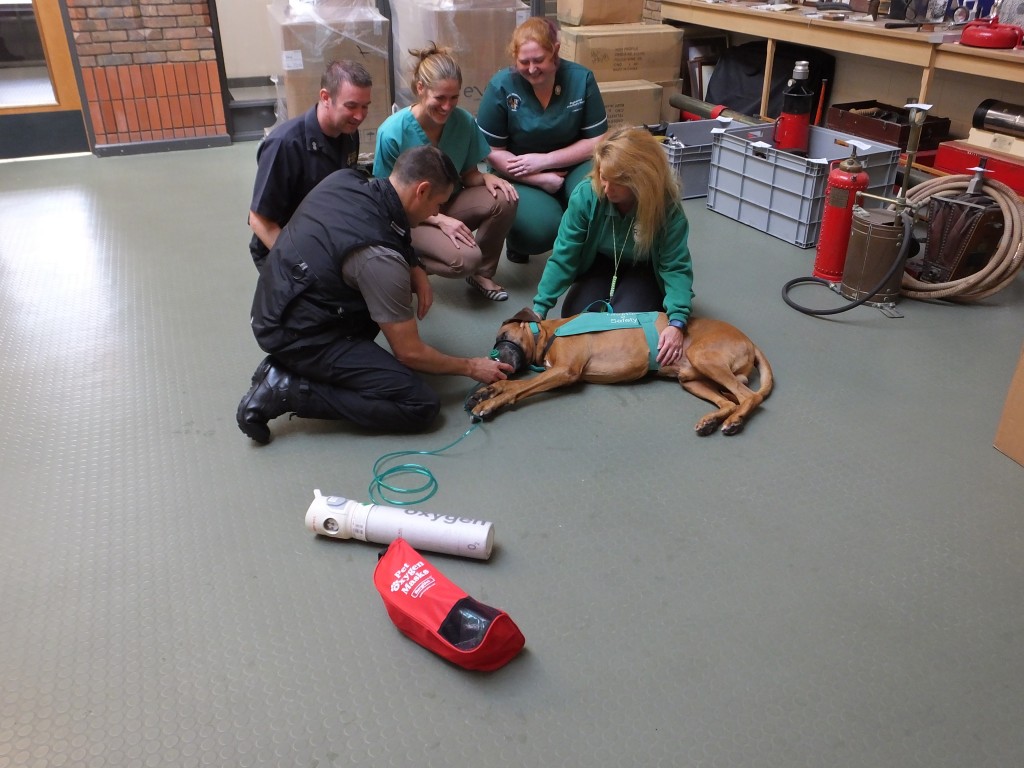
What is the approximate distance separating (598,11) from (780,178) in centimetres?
231

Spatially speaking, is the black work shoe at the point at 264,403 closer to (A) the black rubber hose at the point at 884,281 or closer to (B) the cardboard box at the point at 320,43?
(A) the black rubber hose at the point at 884,281

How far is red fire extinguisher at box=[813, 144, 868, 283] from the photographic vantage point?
350 centimetres

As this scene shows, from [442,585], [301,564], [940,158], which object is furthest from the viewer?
[940,158]

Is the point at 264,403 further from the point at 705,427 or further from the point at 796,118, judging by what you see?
the point at 796,118

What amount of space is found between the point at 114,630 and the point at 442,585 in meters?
0.79

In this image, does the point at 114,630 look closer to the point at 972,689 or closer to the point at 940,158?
the point at 972,689

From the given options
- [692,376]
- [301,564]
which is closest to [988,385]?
[692,376]

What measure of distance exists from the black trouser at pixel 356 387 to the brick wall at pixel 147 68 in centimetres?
404

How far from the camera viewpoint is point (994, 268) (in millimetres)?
3340

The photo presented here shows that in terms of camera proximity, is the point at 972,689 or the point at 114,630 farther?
the point at 114,630

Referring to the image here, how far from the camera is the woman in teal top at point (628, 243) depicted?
279 centimetres

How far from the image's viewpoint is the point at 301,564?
6.79 ft

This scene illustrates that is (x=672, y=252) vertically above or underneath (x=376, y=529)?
above

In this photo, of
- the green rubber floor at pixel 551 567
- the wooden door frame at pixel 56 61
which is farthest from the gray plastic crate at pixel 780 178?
the wooden door frame at pixel 56 61
